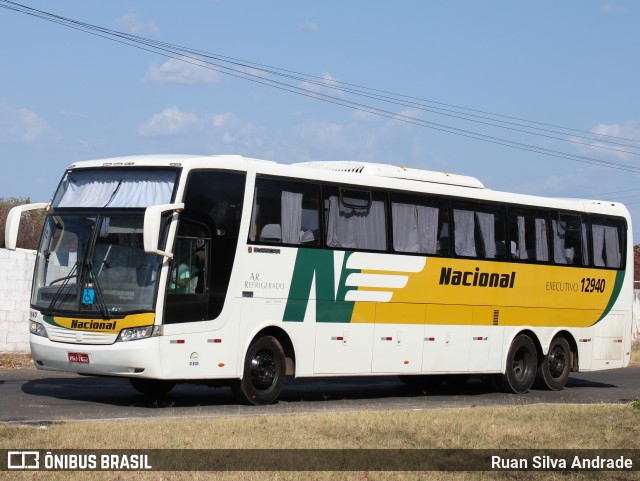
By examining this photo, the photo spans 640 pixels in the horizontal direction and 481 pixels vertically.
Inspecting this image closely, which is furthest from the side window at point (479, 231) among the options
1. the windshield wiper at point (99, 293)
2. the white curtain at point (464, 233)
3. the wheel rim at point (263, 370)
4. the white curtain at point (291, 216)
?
the windshield wiper at point (99, 293)

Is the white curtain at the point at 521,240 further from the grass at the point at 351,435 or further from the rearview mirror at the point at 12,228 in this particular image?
the rearview mirror at the point at 12,228

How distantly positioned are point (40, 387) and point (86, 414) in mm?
4497

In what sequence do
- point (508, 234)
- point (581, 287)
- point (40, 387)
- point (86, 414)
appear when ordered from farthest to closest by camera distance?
point (581, 287), point (508, 234), point (40, 387), point (86, 414)

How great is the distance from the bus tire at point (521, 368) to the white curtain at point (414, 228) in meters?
3.19

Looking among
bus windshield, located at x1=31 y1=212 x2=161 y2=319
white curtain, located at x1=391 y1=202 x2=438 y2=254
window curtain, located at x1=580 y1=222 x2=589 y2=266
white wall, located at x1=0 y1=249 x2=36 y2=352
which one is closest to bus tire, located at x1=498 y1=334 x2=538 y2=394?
window curtain, located at x1=580 y1=222 x2=589 y2=266

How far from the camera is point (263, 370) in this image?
1766 cm

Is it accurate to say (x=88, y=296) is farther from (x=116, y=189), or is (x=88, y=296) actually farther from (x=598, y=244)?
(x=598, y=244)

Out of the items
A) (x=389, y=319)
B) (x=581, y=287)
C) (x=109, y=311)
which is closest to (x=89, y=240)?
(x=109, y=311)

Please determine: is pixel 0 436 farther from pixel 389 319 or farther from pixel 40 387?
pixel 389 319

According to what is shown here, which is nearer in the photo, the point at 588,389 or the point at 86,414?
the point at 86,414

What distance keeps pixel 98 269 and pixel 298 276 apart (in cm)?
323

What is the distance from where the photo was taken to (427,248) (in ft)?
67.2

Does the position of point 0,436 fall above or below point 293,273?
below

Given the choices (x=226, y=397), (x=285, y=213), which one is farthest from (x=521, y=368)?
(x=285, y=213)
